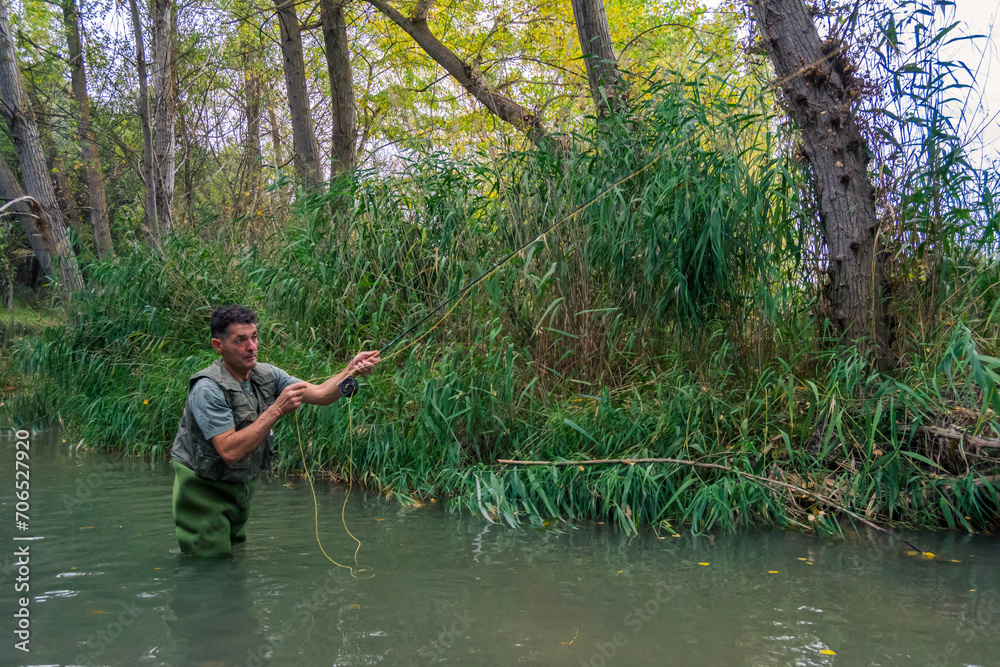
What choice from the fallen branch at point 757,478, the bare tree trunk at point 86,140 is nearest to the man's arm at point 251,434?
the fallen branch at point 757,478

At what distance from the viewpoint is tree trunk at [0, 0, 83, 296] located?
386 inches

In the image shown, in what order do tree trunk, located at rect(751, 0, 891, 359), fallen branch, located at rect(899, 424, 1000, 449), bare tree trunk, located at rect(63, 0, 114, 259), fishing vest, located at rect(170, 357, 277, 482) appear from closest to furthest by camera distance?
fishing vest, located at rect(170, 357, 277, 482)
fallen branch, located at rect(899, 424, 1000, 449)
tree trunk, located at rect(751, 0, 891, 359)
bare tree trunk, located at rect(63, 0, 114, 259)

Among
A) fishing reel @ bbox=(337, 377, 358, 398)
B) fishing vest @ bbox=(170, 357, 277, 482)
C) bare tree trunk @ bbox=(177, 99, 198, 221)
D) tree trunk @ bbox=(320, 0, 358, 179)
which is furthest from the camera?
bare tree trunk @ bbox=(177, 99, 198, 221)

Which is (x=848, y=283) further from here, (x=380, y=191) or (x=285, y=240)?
(x=285, y=240)

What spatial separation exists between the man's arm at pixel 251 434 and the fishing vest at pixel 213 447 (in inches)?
4.9

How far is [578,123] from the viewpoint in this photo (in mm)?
5969

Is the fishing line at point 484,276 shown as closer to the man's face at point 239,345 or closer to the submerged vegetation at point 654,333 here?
the submerged vegetation at point 654,333

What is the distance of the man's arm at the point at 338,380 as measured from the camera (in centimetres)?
378

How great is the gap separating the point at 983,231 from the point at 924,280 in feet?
1.37

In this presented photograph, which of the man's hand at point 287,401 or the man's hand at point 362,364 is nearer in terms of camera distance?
the man's hand at point 287,401

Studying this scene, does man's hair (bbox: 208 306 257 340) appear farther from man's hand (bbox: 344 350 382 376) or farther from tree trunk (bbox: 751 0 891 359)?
tree trunk (bbox: 751 0 891 359)

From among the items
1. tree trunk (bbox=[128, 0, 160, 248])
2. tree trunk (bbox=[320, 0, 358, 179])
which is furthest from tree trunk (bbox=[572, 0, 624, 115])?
tree trunk (bbox=[128, 0, 160, 248])

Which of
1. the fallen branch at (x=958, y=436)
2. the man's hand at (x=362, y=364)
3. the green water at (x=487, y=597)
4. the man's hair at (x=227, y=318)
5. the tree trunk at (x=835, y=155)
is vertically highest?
the tree trunk at (x=835, y=155)

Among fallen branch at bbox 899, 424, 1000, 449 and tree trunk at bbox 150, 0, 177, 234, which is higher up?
tree trunk at bbox 150, 0, 177, 234
